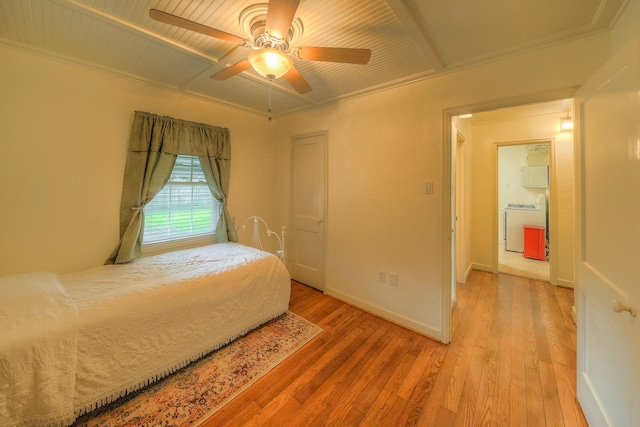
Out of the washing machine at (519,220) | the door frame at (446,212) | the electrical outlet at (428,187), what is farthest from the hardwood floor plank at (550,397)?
the washing machine at (519,220)

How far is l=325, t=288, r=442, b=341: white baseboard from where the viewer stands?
7.23 feet

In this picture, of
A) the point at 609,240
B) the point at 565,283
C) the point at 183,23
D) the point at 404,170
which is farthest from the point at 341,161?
the point at 565,283

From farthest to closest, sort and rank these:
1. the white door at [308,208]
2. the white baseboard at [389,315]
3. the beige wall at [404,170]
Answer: the white door at [308,208] < the white baseboard at [389,315] < the beige wall at [404,170]

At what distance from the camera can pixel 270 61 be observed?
137cm

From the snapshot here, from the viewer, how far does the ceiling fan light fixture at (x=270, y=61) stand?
134cm

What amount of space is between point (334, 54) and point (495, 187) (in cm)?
370

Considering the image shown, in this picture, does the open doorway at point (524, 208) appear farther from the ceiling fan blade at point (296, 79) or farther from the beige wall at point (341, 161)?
the ceiling fan blade at point (296, 79)

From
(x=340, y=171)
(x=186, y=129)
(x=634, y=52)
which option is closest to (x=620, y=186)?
(x=634, y=52)

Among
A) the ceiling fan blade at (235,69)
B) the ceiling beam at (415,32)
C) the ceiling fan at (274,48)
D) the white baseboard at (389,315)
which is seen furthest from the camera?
the white baseboard at (389,315)

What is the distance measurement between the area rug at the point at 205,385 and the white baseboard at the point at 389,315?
64cm

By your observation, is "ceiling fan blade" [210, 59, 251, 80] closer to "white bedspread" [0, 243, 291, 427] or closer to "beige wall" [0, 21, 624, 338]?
"beige wall" [0, 21, 624, 338]

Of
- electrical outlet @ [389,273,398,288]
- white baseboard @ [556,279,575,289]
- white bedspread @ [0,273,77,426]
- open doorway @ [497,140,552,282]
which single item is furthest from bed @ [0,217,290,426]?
open doorway @ [497,140,552,282]

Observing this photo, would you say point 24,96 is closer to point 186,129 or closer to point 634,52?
point 186,129

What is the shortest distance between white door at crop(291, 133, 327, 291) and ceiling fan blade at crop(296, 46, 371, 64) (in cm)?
154
